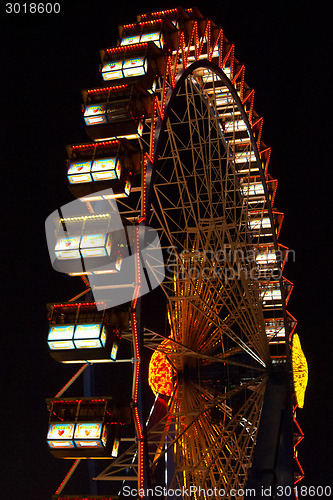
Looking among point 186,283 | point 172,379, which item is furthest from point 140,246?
point 172,379

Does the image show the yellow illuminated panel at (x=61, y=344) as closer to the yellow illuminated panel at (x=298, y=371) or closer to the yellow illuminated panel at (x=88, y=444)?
the yellow illuminated panel at (x=88, y=444)

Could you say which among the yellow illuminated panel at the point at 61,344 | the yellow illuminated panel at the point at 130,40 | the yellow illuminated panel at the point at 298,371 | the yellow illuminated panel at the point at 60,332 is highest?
the yellow illuminated panel at the point at 130,40

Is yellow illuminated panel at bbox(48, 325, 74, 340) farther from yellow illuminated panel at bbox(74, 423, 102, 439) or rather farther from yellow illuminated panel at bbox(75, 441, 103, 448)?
yellow illuminated panel at bbox(75, 441, 103, 448)

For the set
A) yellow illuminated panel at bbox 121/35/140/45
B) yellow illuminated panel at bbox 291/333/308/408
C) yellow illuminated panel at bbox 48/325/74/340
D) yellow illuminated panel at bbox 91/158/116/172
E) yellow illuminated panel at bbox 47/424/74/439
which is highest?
yellow illuminated panel at bbox 121/35/140/45

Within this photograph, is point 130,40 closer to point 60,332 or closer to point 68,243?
point 68,243

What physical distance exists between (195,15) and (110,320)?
38.1 ft

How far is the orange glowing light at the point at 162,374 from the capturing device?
2061 cm

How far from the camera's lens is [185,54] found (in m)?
19.8

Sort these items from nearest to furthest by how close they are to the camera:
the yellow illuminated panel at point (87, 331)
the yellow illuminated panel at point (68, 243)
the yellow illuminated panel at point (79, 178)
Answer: the yellow illuminated panel at point (87, 331) → the yellow illuminated panel at point (68, 243) → the yellow illuminated panel at point (79, 178)

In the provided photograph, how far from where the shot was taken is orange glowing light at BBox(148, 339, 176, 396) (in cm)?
2061

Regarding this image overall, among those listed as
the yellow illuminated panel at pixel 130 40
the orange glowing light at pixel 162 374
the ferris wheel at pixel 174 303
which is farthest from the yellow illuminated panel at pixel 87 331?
the yellow illuminated panel at pixel 130 40

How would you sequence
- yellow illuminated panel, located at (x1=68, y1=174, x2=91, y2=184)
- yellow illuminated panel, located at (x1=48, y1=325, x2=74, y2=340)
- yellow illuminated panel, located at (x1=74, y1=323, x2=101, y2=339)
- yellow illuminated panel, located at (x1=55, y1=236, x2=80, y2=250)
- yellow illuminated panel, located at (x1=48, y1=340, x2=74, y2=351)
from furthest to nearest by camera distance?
1. yellow illuminated panel, located at (x1=68, y1=174, x2=91, y2=184)
2. yellow illuminated panel, located at (x1=55, y1=236, x2=80, y2=250)
3. yellow illuminated panel, located at (x1=48, y1=325, x2=74, y2=340)
4. yellow illuminated panel, located at (x1=48, y1=340, x2=74, y2=351)
5. yellow illuminated panel, located at (x1=74, y1=323, x2=101, y2=339)

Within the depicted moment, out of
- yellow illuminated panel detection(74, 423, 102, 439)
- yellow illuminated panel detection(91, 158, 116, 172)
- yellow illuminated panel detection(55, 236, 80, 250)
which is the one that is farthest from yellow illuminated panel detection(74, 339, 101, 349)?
yellow illuminated panel detection(91, 158, 116, 172)

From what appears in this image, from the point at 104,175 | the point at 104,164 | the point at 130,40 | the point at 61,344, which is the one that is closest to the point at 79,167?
the point at 104,164
